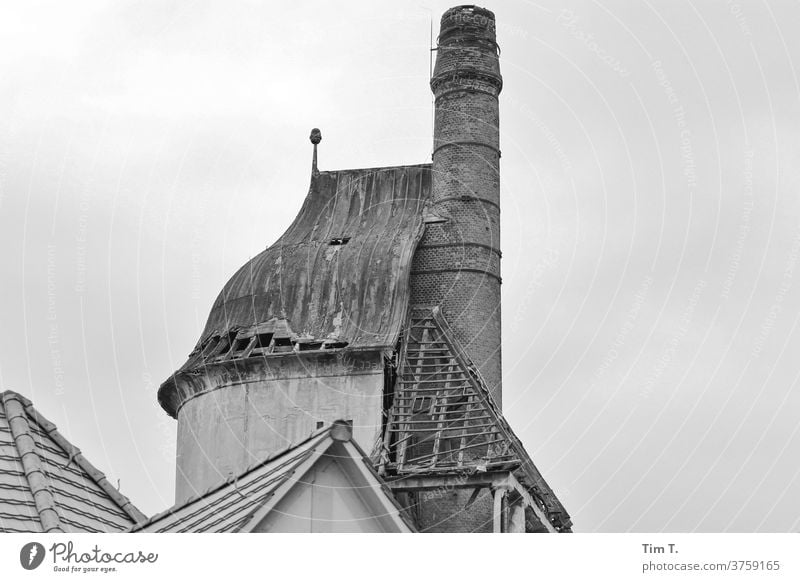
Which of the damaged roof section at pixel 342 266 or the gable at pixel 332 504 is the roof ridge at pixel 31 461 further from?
the damaged roof section at pixel 342 266

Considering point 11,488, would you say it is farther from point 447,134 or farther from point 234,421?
point 447,134

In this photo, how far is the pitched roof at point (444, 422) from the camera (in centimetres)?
3095

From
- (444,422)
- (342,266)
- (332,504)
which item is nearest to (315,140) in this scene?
(342,266)

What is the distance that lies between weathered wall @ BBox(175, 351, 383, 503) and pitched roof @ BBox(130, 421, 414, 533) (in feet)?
63.9

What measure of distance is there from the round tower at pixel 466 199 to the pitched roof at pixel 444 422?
1443 mm

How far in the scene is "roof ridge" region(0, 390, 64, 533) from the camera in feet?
47.7

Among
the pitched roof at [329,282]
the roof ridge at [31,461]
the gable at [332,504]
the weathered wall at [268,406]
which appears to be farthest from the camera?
the pitched roof at [329,282]

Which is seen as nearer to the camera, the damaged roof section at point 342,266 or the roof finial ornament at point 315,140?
the damaged roof section at point 342,266

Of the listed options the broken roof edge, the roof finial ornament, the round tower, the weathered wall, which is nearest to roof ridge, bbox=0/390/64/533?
the weathered wall

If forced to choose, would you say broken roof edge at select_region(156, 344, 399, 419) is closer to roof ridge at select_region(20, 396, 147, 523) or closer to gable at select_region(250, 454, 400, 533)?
roof ridge at select_region(20, 396, 147, 523)

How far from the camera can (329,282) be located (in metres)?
37.0
